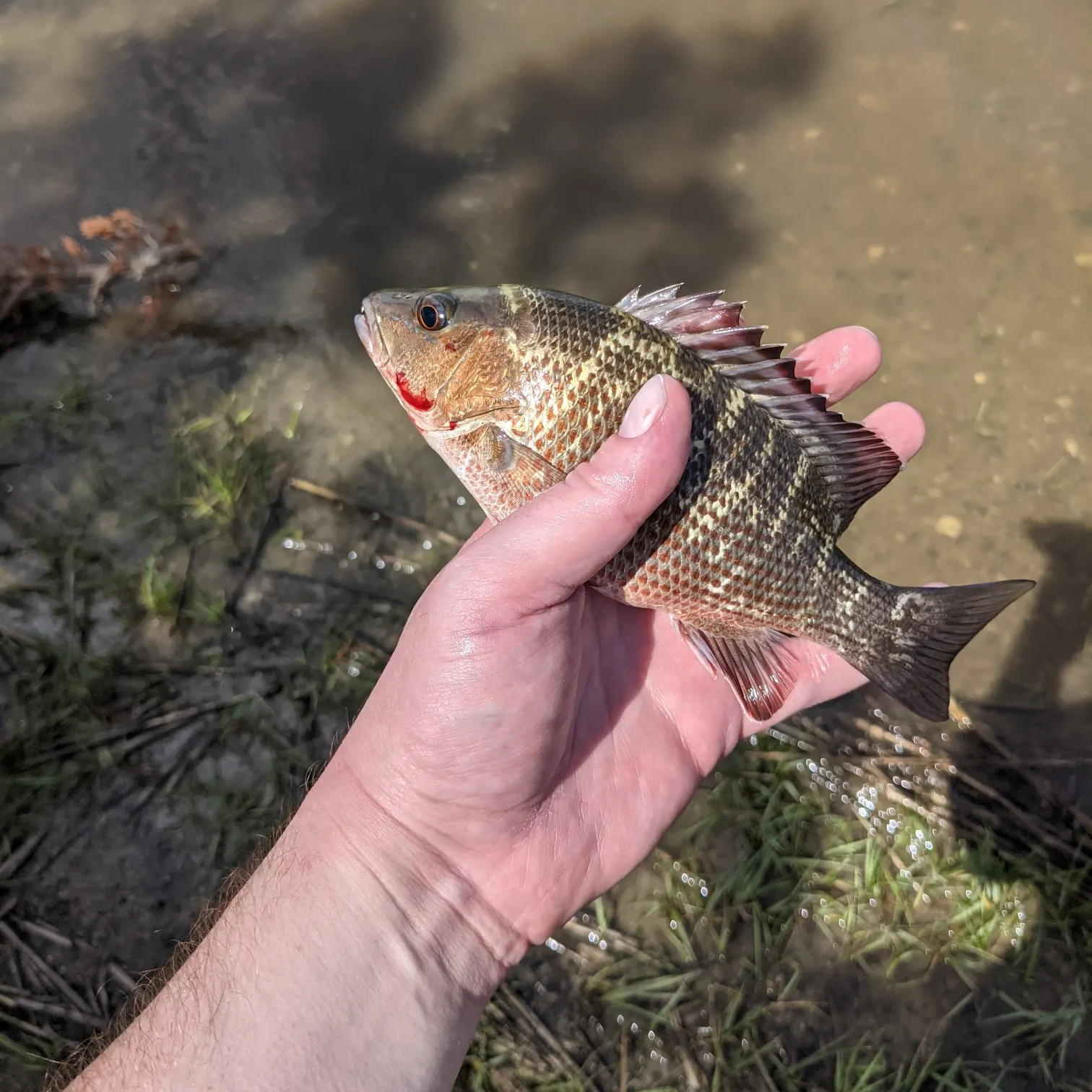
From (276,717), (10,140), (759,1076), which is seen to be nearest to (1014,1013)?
(759,1076)

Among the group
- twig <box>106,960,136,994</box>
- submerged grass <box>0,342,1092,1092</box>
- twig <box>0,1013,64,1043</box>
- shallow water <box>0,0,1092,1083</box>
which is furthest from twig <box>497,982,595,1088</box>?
shallow water <box>0,0,1092,1083</box>

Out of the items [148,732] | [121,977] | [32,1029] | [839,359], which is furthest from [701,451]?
[32,1029]

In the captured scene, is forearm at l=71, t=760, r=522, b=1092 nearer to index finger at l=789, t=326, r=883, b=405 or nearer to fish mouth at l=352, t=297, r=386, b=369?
fish mouth at l=352, t=297, r=386, b=369

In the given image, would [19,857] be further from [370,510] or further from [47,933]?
[370,510]

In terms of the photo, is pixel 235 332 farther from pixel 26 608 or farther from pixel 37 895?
pixel 37 895

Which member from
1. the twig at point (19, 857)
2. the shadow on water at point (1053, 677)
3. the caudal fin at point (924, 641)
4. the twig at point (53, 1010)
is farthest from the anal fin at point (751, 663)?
the twig at point (19, 857)

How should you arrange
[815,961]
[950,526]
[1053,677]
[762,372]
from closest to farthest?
1. [762,372]
2. [815,961]
3. [1053,677]
4. [950,526]
